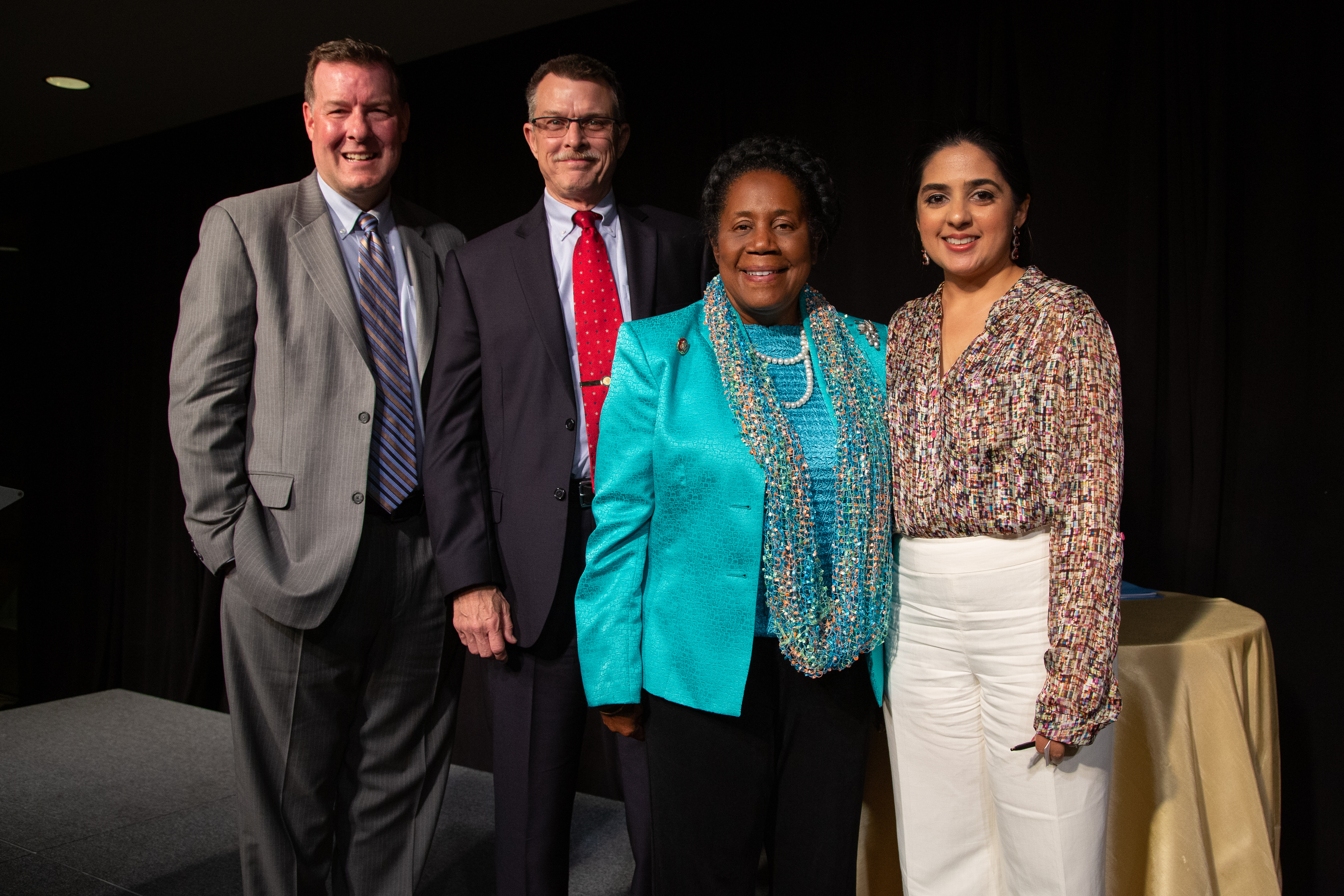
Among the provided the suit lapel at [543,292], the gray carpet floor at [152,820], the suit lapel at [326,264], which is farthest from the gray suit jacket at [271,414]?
the gray carpet floor at [152,820]

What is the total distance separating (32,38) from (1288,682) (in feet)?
17.0

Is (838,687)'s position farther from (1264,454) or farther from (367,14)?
(367,14)

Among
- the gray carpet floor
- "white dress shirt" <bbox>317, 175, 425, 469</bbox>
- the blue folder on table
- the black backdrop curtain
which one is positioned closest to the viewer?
"white dress shirt" <bbox>317, 175, 425, 469</bbox>

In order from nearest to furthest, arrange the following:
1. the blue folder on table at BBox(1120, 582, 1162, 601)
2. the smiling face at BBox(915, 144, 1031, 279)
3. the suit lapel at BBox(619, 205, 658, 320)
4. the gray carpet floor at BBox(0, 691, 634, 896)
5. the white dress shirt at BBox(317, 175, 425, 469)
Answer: the smiling face at BBox(915, 144, 1031, 279) < the suit lapel at BBox(619, 205, 658, 320) < the white dress shirt at BBox(317, 175, 425, 469) < the blue folder on table at BBox(1120, 582, 1162, 601) < the gray carpet floor at BBox(0, 691, 634, 896)

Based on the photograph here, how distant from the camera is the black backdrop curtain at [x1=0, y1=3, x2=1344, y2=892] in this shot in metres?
2.46

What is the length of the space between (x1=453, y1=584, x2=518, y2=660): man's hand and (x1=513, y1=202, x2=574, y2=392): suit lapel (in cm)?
44

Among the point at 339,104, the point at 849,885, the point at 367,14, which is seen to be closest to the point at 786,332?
the point at 849,885

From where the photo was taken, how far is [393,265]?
211 centimetres

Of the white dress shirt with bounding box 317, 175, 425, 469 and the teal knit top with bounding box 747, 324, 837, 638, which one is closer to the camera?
the teal knit top with bounding box 747, 324, 837, 638

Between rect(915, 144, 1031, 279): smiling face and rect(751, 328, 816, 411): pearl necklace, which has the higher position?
rect(915, 144, 1031, 279): smiling face

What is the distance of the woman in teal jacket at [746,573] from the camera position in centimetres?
147

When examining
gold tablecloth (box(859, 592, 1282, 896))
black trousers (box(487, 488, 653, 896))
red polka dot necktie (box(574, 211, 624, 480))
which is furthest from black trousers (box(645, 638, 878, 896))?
gold tablecloth (box(859, 592, 1282, 896))

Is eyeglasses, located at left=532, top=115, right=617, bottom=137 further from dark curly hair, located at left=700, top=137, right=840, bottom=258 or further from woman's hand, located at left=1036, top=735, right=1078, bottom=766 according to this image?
woman's hand, located at left=1036, top=735, right=1078, bottom=766

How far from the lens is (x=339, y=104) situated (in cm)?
198
